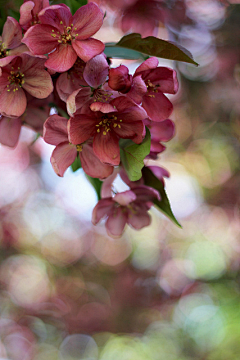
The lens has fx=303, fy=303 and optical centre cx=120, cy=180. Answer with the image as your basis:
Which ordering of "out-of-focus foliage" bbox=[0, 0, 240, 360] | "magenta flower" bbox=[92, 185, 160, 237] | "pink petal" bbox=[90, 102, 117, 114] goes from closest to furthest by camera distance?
"pink petal" bbox=[90, 102, 117, 114]
"magenta flower" bbox=[92, 185, 160, 237]
"out-of-focus foliage" bbox=[0, 0, 240, 360]

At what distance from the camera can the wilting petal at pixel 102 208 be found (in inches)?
15.6

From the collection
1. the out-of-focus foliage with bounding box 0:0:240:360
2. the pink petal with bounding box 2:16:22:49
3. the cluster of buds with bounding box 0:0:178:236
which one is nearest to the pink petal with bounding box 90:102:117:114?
the cluster of buds with bounding box 0:0:178:236

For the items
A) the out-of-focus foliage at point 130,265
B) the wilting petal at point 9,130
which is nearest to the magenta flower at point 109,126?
the wilting petal at point 9,130

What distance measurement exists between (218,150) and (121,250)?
89cm

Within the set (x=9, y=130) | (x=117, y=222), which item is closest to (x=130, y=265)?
(x=117, y=222)

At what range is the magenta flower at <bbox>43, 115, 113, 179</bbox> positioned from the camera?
0.29m

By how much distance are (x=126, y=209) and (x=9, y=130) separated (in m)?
0.18

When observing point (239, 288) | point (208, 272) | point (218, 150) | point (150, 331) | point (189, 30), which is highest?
point (189, 30)

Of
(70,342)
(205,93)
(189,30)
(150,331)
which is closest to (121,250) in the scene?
(150,331)

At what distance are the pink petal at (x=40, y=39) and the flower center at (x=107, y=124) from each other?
79mm

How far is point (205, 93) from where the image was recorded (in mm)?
1475

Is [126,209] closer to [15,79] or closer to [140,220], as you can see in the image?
[140,220]

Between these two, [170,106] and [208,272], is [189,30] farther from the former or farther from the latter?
[208,272]

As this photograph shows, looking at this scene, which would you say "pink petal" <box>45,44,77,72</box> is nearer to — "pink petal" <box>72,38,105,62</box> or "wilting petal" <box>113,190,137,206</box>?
"pink petal" <box>72,38,105,62</box>
